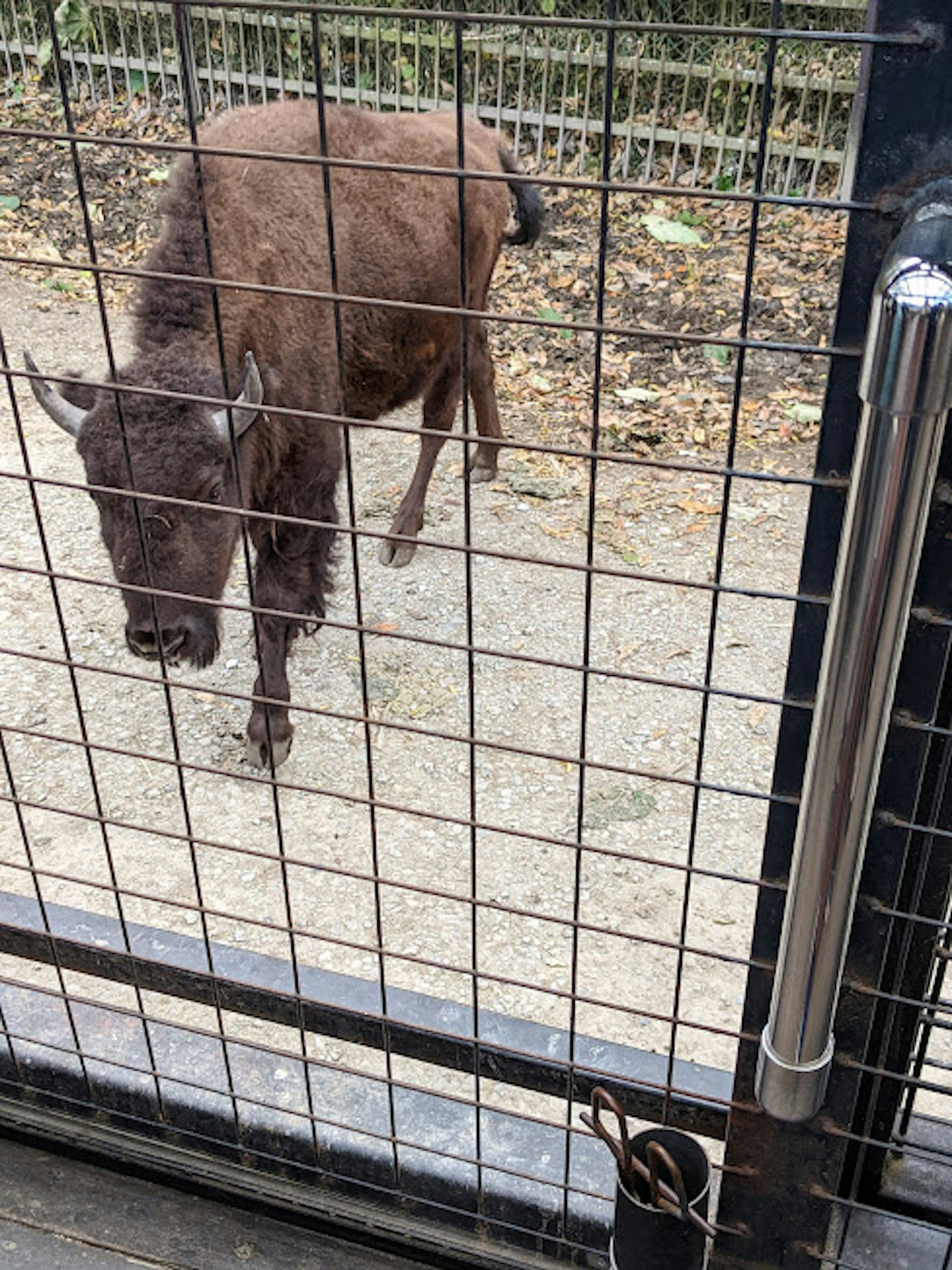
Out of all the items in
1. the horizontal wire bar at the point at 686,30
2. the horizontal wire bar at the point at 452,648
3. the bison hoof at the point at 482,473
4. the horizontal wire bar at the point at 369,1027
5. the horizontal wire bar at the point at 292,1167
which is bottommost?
the bison hoof at the point at 482,473

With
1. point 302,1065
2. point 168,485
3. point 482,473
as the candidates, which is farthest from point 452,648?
point 482,473

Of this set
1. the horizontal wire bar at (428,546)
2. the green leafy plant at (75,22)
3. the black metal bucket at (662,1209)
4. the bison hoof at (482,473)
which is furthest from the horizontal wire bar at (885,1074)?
the green leafy plant at (75,22)

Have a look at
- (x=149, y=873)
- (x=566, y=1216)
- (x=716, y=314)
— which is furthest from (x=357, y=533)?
(x=716, y=314)

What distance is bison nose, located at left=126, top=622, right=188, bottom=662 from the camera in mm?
3143

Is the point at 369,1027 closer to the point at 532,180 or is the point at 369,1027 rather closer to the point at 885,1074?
the point at 885,1074

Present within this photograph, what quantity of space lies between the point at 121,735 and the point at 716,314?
429cm

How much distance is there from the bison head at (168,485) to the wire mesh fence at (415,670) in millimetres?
14

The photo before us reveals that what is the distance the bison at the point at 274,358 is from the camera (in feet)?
10.2

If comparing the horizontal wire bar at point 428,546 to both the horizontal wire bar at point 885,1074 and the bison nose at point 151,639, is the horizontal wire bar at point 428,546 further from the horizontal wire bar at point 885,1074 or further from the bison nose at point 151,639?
the bison nose at point 151,639

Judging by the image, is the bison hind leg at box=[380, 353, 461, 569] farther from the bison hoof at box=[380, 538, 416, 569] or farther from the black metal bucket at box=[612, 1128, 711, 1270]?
the black metal bucket at box=[612, 1128, 711, 1270]

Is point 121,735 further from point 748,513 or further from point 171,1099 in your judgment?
point 748,513

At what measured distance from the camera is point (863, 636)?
1090 millimetres

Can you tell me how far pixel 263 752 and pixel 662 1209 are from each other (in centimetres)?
Result: 232

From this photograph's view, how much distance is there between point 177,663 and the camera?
3.32 meters
